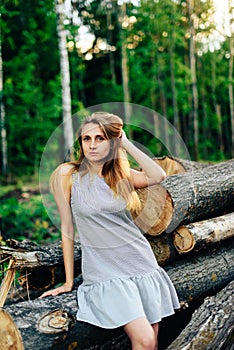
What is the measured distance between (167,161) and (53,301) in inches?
103

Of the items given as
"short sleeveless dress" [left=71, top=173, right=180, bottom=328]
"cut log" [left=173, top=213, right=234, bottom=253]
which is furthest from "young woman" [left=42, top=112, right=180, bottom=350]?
"cut log" [left=173, top=213, right=234, bottom=253]

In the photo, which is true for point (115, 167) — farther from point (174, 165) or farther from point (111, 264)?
point (174, 165)

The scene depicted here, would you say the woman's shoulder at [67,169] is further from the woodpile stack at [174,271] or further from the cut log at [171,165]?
the cut log at [171,165]

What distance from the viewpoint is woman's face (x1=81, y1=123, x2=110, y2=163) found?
304 cm

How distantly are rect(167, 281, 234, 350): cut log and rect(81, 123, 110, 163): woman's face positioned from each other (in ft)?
3.96

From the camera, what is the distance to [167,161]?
524 centimetres

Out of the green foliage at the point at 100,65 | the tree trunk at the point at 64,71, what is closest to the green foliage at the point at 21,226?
the tree trunk at the point at 64,71

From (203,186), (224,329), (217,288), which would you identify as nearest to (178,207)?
(203,186)

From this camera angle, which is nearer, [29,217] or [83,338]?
[83,338]

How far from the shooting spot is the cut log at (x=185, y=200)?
145 inches

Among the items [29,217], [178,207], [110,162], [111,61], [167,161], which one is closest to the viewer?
[110,162]

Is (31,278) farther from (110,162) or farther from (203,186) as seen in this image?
(203,186)

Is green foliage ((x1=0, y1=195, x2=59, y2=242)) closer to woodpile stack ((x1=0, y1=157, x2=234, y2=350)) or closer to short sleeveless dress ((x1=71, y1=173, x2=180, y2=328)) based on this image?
woodpile stack ((x1=0, y1=157, x2=234, y2=350))

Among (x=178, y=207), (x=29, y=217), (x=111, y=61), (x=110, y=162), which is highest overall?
(x=111, y=61)
